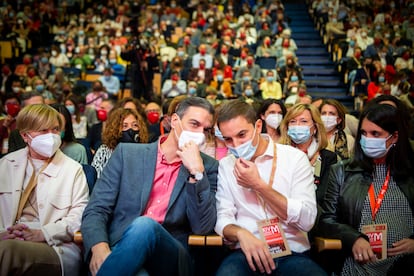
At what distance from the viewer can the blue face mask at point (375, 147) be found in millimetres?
2428

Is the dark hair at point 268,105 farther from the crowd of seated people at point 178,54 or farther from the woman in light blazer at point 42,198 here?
the woman in light blazer at point 42,198

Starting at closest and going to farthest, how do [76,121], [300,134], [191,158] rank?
[191,158] < [300,134] < [76,121]

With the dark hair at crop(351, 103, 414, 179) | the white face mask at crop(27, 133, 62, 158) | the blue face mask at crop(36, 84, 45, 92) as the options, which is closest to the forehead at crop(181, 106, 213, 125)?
the white face mask at crop(27, 133, 62, 158)

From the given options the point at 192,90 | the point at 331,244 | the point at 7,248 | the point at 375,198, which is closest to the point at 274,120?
the point at 375,198

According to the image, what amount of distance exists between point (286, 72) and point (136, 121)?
7051 mm

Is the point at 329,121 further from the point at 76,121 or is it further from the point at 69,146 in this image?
the point at 76,121

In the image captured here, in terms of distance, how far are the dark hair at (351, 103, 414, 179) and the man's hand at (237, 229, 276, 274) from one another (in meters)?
0.76

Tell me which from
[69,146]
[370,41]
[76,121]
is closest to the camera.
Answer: [69,146]

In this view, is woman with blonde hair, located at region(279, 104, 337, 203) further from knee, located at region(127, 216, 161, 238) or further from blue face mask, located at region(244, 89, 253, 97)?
blue face mask, located at region(244, 89, 253, 97)

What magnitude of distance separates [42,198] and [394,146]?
191cm

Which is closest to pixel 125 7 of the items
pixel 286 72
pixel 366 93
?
pixel 286 72

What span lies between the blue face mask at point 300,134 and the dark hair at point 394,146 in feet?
2.16

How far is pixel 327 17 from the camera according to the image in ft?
44.8

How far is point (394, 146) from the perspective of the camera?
2.47 m
